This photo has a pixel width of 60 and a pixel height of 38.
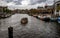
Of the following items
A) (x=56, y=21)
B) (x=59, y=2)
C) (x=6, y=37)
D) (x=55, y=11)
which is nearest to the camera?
(x=6, y=37)

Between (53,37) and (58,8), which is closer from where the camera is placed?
(53,37)

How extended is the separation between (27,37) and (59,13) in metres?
10.8

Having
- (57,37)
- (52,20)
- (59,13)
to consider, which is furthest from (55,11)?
(57,37)

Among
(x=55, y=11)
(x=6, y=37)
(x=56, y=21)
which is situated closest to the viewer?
(x=6, y=37)

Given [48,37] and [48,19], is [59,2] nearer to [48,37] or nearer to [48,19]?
[48,19]

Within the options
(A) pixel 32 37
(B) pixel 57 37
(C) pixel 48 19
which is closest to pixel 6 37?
(A) pixel 32 37

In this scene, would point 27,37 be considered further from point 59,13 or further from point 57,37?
point 59,13

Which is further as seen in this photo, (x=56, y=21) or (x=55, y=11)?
(x=55, y=11)

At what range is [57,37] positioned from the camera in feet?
26.9

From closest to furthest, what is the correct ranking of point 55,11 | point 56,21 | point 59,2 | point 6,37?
point 6,37 < point 56,21 < point 55,11 < point 59,2

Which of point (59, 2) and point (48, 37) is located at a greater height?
point (59, 2)

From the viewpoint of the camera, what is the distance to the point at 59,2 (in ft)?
68.3

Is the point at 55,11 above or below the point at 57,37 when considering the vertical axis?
above

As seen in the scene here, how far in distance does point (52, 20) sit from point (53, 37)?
330 inches
